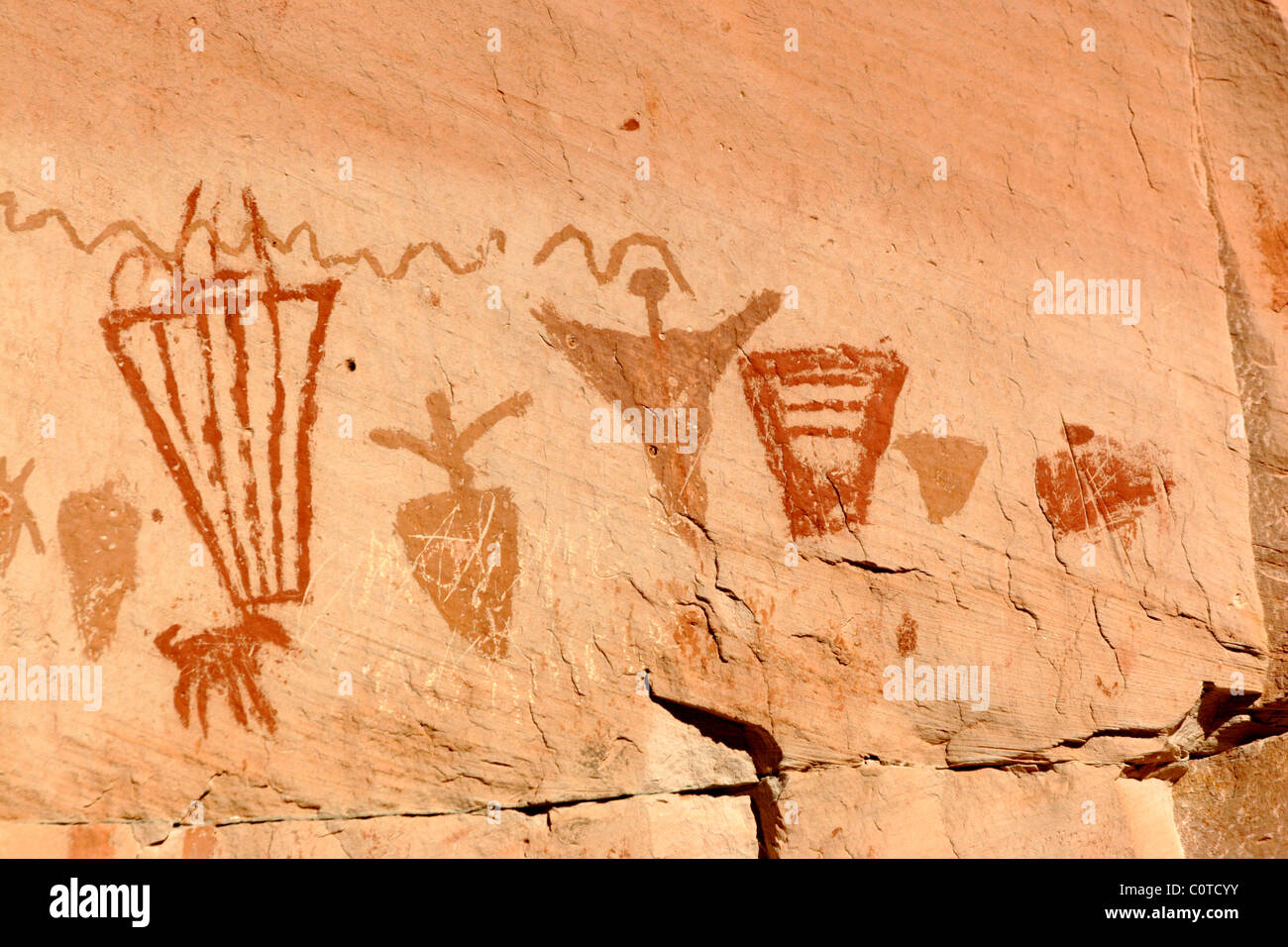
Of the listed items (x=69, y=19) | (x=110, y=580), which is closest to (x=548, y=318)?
(x=110, y=580)

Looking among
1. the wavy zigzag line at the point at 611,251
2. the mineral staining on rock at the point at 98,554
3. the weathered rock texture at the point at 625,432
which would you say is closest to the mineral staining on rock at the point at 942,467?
the weathered rock texture at the point at 625,432

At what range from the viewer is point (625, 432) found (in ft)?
7.22

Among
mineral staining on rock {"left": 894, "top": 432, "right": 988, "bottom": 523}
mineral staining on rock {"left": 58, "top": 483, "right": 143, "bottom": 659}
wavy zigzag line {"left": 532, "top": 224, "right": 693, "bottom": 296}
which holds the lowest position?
mineral staining on rock {"left": 58, "top": 483, "right": 143, "bottom": 659}

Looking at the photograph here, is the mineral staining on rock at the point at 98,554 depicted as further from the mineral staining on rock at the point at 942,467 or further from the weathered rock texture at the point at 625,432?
the mineral staining on rock at the point at 942,467

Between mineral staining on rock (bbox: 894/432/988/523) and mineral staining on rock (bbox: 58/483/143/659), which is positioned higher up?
mineral staining on rock (bbox: 894/432/988/523)

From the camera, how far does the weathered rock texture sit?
207 centimetres

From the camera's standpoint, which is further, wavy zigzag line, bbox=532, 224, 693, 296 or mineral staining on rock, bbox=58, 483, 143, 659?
wavy zigzag line, bbox=532, 224, 693, 296

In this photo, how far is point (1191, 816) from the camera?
2502 mm

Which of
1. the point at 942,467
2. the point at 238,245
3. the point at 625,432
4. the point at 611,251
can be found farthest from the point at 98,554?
the point at 942,467

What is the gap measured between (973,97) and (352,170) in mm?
1367

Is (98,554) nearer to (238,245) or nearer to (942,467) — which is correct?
(238,245)

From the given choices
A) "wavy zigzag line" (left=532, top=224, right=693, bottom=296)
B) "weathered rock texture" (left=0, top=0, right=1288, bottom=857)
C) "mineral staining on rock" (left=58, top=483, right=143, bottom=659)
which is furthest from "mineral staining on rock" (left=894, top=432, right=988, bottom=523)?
"mineral staining on rock" (left=58, top=483, right=143, bottom=659)

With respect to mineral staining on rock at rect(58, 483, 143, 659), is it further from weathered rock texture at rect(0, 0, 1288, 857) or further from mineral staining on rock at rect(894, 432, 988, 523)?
mineral staining on rock at rect(894, 432, 988, 523)

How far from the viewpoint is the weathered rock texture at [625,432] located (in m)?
2.07
